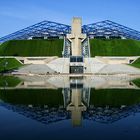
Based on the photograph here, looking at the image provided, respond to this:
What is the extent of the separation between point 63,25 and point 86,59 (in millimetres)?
34877

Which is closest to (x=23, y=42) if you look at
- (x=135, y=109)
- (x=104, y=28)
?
(x=104, y=28)

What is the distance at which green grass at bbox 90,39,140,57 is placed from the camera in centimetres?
10538

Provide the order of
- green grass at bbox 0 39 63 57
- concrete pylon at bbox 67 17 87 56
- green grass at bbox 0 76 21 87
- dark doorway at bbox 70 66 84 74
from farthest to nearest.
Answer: concrete pylon at bbox 67 17 87 56 → green grass at bbox 0 39 63 57 → dark doorway at bbox 70 66 84 74 → green grass at bbox 0 76 21 87

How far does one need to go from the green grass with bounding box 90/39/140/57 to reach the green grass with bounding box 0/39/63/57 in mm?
10796

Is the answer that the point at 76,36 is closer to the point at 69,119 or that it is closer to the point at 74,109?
the point at 74,109

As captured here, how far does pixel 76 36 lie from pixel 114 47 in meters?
12.4

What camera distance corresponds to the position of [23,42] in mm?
114625

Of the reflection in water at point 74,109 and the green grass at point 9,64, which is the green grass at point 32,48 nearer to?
the green grass at point 9,64

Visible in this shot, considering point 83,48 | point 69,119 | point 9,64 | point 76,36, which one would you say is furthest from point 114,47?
point 69,119

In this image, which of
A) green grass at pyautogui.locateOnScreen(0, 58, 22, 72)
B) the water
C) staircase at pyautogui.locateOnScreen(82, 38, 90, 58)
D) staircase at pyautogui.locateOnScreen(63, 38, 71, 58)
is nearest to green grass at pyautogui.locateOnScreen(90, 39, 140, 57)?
staircase at pyautogui.locateOnScreen(82, 38, 90, 58)

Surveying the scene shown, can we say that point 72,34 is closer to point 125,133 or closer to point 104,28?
point 104,28

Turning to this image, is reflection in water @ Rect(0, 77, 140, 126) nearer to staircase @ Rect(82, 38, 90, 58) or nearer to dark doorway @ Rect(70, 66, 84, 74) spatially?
dark doorway @ Rect(70, 66, 84, 74)

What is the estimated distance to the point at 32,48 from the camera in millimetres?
108875

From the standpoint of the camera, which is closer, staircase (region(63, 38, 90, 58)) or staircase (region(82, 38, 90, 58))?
staircase (region(63, 38, 90, 58))
